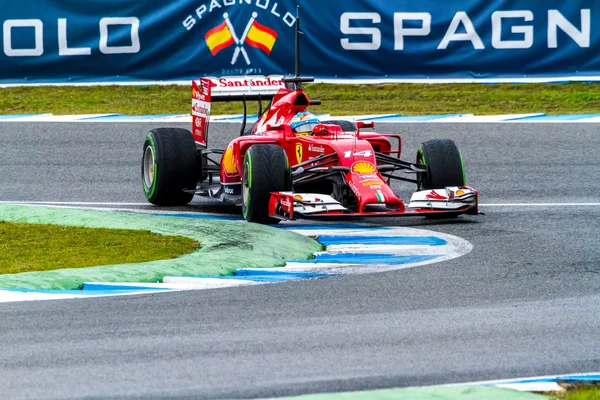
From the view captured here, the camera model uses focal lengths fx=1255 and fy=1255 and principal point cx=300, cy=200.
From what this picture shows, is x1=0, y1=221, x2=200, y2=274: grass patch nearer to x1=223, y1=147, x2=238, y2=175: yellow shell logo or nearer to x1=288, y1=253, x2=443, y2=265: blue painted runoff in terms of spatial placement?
x1=288, y1=253, x2=443, y2=265: blue painted runoff

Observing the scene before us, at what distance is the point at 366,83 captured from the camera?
55.7ft

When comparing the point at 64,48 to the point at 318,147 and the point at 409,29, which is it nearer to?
the point at 409,29

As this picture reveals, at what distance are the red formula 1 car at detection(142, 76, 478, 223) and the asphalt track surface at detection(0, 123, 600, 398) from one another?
65 centimetres

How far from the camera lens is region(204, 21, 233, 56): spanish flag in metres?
16.6

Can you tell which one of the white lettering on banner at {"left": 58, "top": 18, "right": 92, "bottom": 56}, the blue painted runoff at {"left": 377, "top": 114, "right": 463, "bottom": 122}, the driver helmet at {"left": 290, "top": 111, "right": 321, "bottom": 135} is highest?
the white lettering on banner at {"left": 58, "top": 18, "right": 92, "bottom": 56}

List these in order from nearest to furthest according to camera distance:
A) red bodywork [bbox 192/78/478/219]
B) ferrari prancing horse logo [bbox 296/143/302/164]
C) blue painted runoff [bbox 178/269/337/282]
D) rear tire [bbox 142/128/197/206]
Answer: blue painted runoff [bbox 178/269/337/282] < red bodywork [bbox 192/78/478/219] < ferrari prancing horse logo [bbox 296/143/302/164] < rear tire [bbox 142/128/197/206]

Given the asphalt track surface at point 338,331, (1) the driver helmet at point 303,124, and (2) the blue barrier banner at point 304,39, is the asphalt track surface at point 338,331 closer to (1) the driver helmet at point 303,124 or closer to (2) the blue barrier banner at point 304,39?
(1) the driver helmet at point 303,124

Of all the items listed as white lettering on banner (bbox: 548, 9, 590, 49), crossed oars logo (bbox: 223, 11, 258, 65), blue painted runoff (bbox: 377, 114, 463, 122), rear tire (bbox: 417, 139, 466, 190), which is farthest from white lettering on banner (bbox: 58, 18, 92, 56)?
rear tire (bbox: 417, 139, 466, 190)

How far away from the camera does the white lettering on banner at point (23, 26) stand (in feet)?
54.3

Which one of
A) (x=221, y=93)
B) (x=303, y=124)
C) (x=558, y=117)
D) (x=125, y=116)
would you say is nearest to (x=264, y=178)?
(x=303, y=124)

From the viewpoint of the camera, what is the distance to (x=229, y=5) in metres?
16.6

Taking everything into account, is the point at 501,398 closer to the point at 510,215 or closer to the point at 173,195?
the point at 510,215

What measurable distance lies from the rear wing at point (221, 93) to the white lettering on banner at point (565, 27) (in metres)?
6.12

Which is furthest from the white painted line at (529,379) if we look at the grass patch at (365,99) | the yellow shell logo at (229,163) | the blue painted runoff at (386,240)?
the grass patch at (365,99)
